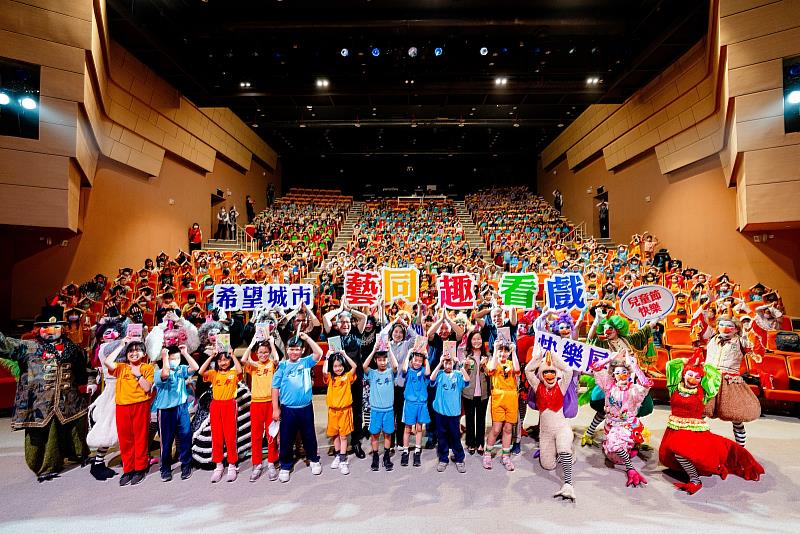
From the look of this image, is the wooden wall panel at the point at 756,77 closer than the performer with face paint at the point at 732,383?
No

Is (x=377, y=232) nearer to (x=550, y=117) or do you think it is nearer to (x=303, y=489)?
(x=550, y=117)

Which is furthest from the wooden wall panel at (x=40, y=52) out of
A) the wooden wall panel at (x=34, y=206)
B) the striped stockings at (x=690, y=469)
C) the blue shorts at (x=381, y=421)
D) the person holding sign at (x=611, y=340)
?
the striped stockings at (x=690, y=469)

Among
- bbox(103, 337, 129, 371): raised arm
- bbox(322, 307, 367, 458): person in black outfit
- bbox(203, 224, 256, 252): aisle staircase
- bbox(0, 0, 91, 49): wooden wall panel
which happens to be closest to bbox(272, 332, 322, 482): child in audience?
bbox(322, 307, 367, 458): person in black outfit

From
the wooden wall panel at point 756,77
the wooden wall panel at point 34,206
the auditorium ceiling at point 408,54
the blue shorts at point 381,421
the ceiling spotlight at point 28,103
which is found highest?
the auditorium ceiling at point 408,54

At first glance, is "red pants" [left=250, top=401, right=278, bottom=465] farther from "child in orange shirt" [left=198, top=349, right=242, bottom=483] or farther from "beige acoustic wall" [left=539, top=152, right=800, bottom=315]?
"beige acoustic wall" [left=539, top=152, right=800, bottom=315]

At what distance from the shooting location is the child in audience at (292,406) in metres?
4.02

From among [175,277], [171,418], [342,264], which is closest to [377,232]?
[342,264]

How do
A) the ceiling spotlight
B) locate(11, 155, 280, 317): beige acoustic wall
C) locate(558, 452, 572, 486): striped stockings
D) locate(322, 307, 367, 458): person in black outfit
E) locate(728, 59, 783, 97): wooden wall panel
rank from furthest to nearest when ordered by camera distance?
1. locate(11, 155, 280, 317): beige acoustic wall
2. locate(728, 59, 783, 97): wooden wall panel
3. the ceiling spotlight
4. locate(322, 307, 367, 458): person in black outfit
5. locate(558, 452, 572, 486): striped stockings

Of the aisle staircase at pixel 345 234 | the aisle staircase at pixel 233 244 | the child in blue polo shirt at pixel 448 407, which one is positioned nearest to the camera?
the child in blue polo shirt at pixel 448 407

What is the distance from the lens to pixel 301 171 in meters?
25.3

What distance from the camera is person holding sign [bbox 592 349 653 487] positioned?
13.0 feet

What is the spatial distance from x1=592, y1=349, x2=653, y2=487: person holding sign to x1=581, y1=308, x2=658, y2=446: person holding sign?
1.56 ft

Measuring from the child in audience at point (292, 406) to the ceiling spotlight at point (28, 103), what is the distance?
811 centimetres

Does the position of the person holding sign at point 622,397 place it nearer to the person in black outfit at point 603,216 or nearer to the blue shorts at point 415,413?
the blue shorts at point 415,413
